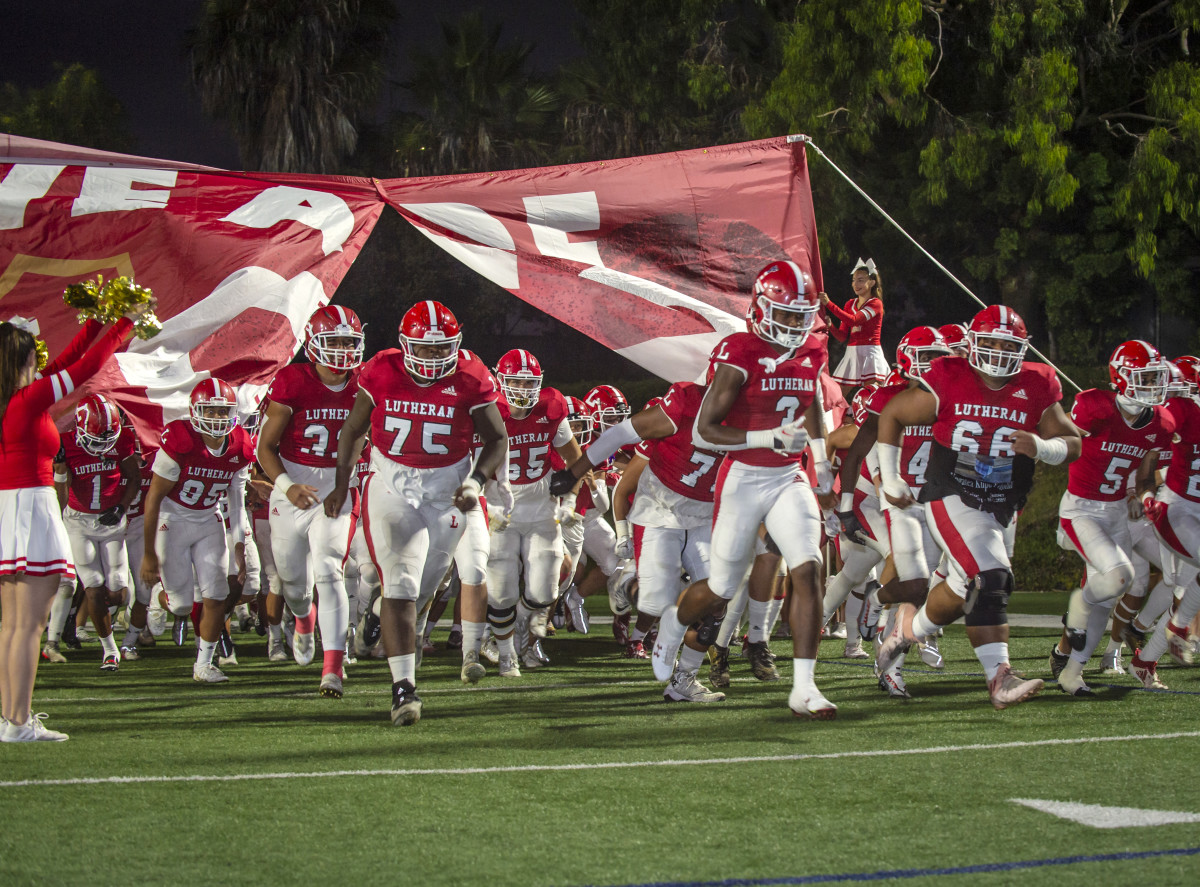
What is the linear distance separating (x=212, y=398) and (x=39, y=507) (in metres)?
2.89

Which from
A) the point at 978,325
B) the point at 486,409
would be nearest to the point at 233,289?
the point at 486,409

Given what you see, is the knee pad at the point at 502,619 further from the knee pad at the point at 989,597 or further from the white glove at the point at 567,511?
the knee pad at the point at 989,597

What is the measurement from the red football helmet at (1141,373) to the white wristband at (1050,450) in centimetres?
143

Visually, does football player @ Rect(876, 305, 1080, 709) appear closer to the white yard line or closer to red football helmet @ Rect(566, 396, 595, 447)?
the white yard line

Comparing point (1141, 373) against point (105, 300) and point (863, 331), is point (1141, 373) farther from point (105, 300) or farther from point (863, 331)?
point (105, 300)

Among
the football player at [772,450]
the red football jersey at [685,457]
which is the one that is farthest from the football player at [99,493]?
the football player at [772,450]

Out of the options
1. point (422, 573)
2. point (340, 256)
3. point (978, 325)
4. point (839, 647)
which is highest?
point (340, 256)

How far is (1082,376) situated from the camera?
2020 cm

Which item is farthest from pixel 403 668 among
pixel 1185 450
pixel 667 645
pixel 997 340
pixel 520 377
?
pixel 1185 450

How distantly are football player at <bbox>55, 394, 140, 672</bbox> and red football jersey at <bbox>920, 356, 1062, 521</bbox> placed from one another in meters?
6.23

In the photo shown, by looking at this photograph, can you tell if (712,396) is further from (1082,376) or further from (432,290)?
(432,290)

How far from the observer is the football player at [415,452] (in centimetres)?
682

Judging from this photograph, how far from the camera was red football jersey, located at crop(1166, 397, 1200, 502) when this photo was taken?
8.41 metres

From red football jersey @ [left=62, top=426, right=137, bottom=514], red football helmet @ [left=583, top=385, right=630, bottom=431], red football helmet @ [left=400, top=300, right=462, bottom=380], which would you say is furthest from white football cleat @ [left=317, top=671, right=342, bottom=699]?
Answer: red football helmet @ [left=583, top=385, right=630, bottom=431]
